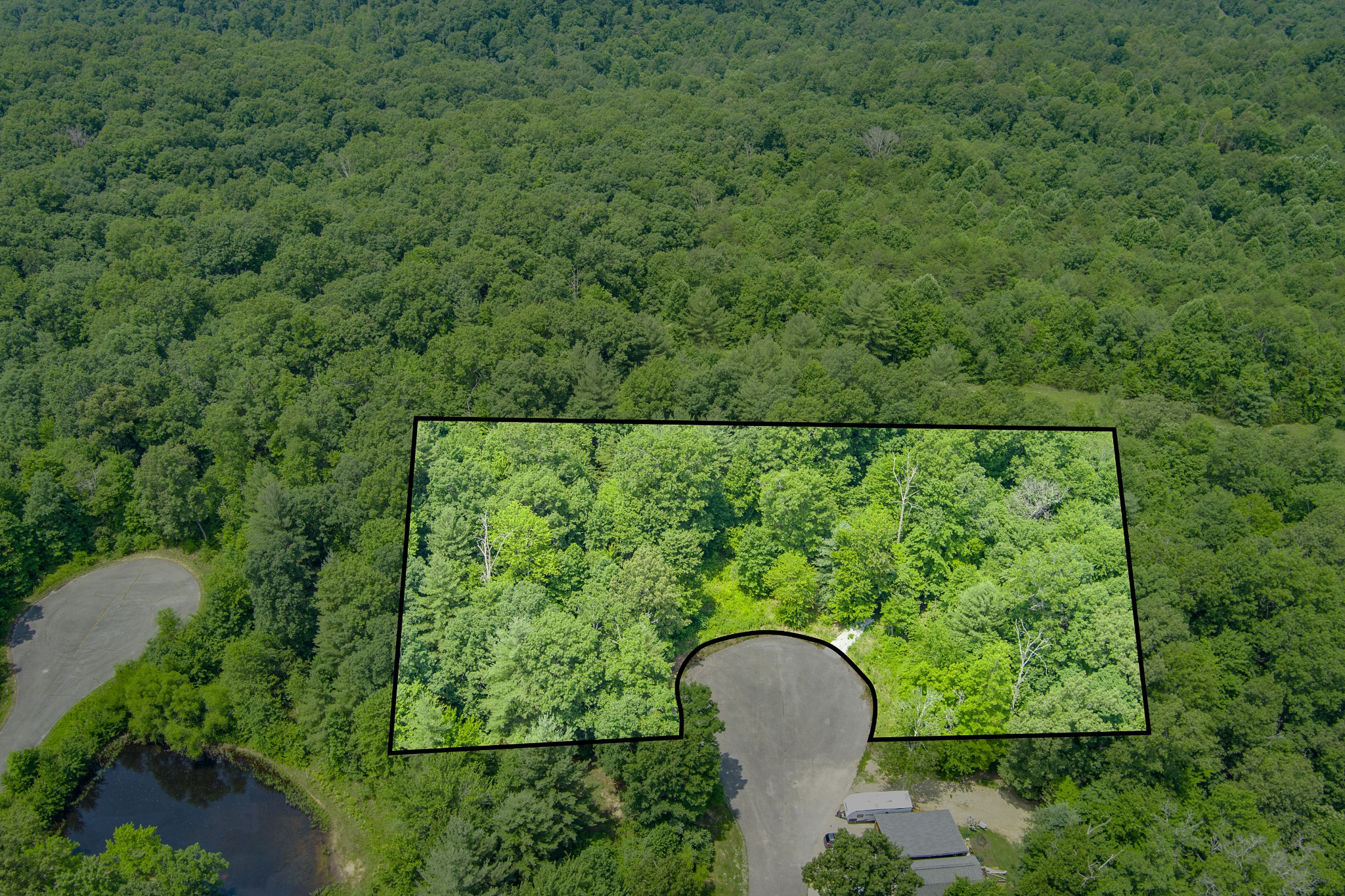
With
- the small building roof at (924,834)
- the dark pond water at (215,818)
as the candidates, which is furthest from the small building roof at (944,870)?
the dark pond water at (215,818)

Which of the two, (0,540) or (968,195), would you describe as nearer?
(0,540)

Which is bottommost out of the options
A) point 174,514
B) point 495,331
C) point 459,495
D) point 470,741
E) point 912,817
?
point 174,514

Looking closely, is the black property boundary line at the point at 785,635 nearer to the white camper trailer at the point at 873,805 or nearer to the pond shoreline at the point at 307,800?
the white camper trailer at the point at 873,805

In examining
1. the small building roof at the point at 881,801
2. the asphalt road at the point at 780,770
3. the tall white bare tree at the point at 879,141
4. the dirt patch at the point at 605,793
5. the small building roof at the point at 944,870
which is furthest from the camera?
the tall white bare tree at the point at 879,141

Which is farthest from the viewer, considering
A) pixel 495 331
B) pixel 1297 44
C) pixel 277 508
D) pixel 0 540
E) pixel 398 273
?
Result: pixel 1297 44

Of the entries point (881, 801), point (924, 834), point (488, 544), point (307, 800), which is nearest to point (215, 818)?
point (307, 800)

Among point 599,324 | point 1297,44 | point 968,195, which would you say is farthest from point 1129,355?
point 1297,44

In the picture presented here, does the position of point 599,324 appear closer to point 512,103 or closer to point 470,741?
point 470,741

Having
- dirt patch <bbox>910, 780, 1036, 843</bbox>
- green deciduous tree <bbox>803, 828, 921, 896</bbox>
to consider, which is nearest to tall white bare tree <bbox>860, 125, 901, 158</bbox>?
dirt patch <bbox>910, 780, 1036, 843</bbox>
